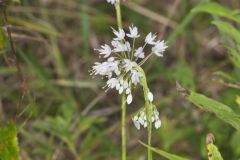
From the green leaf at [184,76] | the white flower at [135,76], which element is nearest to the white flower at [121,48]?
the white flower at [135,76]

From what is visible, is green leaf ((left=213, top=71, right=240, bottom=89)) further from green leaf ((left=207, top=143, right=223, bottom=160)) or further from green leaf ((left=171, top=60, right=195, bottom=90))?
green leaf ((left=171, top=60, right=195, bottom=90))

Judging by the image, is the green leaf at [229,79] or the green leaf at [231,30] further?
the green leaf at [231,30]

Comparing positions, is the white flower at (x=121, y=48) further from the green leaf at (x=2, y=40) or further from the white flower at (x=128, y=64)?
the green leaf at (x=2, y=40)

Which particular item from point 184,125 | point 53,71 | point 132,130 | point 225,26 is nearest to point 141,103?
point 132,130

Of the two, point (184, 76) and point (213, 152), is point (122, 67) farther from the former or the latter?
point (184, 76)

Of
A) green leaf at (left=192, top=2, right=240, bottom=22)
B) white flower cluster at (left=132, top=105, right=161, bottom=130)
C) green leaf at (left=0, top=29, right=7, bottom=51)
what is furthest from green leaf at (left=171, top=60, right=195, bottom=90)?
white flower cluster at (left=132, top=105, right=161, bottom=130)

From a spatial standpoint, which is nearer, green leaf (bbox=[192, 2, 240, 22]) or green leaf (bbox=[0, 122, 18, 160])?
green leaf (bbox=[0, 122, 18, 160])

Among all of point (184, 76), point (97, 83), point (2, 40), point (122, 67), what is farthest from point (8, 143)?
point (97, 83)
